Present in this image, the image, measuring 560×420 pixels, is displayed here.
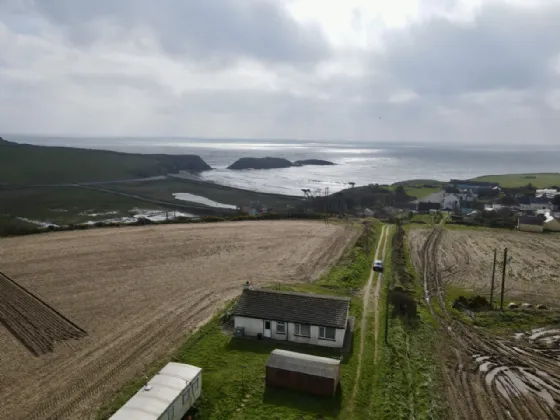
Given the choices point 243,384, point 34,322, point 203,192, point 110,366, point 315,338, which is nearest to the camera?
point 243,384

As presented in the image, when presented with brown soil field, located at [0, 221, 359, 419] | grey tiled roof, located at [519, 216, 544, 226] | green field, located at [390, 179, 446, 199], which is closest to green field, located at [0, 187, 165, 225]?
brown soil field, located at [0, 221, 359, 419]

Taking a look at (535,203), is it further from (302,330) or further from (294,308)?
(302,330)

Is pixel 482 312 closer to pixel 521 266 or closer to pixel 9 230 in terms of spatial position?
pixel 521 266

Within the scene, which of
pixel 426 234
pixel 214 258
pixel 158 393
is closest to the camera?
pixel 158 393

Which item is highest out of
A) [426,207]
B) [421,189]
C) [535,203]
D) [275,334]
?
[421,189]

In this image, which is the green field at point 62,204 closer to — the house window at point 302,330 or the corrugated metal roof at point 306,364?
the house window at point 302,330

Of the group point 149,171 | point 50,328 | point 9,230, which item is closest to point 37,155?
point 149,171

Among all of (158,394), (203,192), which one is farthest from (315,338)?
(203,192)

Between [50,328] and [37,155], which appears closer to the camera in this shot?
[50,328]
